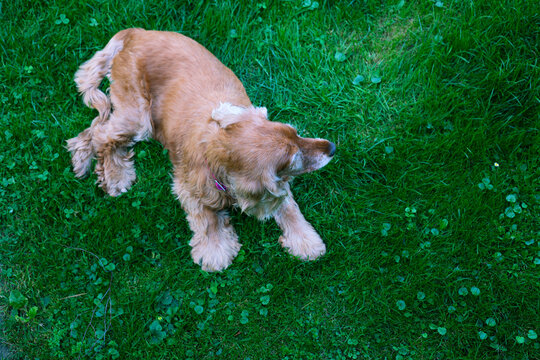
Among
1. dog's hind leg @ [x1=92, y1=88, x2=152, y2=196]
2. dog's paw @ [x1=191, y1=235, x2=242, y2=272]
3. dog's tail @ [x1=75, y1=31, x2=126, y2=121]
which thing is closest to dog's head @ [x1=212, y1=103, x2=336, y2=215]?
dog's paw @ [x1=191, y1=235, x2=242, y2=272]

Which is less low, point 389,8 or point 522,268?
point 389,8

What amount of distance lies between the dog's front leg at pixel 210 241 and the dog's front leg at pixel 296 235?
1.45 ft

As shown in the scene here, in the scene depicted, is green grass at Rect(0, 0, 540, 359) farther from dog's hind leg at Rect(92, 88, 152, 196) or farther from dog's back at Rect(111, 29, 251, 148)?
dog's back at Rect(111, 29, 251, 148)

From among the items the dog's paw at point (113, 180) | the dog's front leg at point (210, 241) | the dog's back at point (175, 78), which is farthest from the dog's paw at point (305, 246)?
the dog's paw at point (113, 180)

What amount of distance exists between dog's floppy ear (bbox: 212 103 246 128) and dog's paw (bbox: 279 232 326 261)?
50.3 inches

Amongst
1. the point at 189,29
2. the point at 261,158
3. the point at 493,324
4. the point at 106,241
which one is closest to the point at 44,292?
the point at 106,241

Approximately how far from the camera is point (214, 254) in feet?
12.4

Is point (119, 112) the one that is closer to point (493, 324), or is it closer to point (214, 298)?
point (214, 298)

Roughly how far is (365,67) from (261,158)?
2086mm

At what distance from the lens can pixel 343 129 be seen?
4.26 metres

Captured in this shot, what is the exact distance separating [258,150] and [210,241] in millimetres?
1249

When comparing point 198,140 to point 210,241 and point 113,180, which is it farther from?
point 113,180

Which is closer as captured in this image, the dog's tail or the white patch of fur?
the white patch of fur

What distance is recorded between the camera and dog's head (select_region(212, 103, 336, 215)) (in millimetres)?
2906
